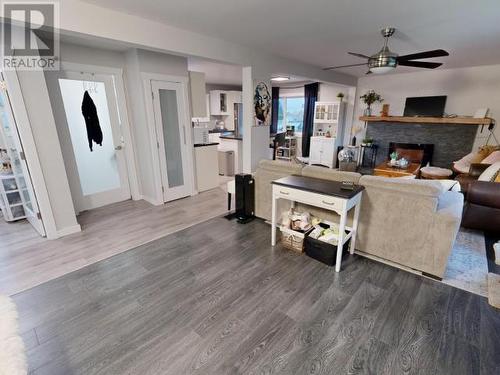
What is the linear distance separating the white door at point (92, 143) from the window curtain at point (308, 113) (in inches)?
218

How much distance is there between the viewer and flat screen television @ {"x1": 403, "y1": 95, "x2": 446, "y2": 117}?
5.41 m

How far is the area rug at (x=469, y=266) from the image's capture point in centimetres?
215

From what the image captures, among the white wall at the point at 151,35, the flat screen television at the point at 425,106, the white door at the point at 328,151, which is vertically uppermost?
the white wall at the point at 151,35

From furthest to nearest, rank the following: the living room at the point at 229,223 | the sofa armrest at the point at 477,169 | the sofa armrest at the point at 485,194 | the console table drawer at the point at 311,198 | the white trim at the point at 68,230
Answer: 1. the sofa armrest at the point at 477,169
2. the white trim at the point at 68,230
3. the sofa armrest at the point at 485,194
4. the console table drawer at the point at 311,198
5. the living room at the point at 229,223

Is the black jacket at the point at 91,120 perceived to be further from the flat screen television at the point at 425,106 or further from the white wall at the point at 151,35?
the flat screen television at the point at 425,106

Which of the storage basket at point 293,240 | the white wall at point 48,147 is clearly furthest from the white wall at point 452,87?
the white wall at point 48,147

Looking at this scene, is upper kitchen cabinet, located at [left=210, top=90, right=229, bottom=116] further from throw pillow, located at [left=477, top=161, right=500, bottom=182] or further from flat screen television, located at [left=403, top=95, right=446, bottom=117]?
throw pillow, located at [left=477, top=161, right=500, bottom=182]

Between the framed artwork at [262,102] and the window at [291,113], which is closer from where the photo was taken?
the framed artwork at [262,102]

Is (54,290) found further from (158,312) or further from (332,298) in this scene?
(332,298)

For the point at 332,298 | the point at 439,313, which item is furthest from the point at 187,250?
the point at 439,313

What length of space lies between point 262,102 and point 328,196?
2.46 m

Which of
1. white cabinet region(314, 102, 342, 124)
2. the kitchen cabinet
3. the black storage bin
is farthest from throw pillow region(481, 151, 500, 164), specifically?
the kitchen cabinet

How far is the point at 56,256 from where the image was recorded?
8.46 ft

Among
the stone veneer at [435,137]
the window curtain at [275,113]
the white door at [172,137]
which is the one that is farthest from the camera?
the window curtain at [275,113]
